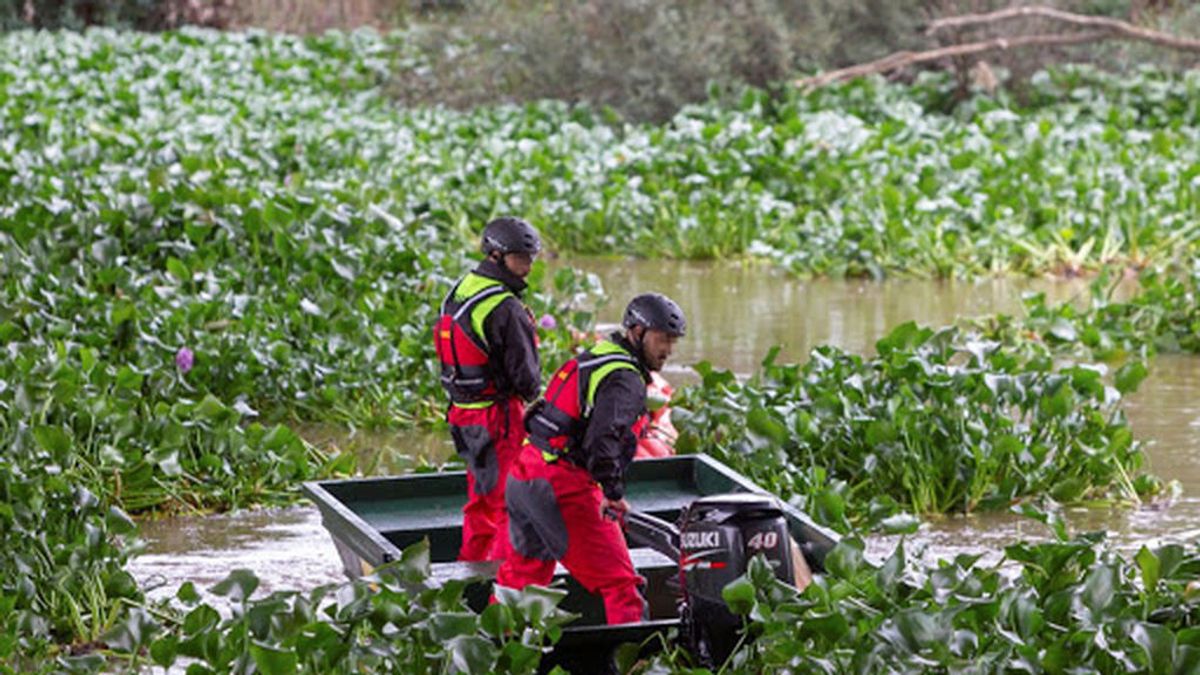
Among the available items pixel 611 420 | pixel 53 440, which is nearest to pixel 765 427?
pixel 611 420

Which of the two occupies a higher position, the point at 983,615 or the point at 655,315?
the point at 655,315

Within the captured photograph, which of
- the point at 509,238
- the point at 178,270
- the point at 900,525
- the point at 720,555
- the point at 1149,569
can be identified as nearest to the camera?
the point at 1149,569

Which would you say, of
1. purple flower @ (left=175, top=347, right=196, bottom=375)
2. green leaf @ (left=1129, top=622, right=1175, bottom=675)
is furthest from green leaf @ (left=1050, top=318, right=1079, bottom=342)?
green leaf @ (left=1129, top=622, right=1175, bottom=675)

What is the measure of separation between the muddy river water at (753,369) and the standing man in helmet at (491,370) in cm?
87

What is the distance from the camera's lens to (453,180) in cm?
1770

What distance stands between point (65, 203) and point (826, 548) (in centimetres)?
706

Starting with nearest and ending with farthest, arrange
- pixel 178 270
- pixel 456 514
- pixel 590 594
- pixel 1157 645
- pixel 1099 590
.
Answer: pixel 1157 645, pixel 1099 590, pixel 590 594, pixel 456 514, pixel 178 270

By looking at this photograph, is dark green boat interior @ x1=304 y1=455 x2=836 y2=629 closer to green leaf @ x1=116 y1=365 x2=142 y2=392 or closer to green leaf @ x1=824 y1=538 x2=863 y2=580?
green leaf @ x1=824 y1=538 x2=863 y2=580

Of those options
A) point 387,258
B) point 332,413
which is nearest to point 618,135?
point 387,258

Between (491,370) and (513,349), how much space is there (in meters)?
0.13

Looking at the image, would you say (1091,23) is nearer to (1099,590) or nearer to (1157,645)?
(1099,590)

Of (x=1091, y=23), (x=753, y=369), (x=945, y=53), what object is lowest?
(x=753, y=369)

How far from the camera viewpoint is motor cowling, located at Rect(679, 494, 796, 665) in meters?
6.08

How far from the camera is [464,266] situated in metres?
13.0
